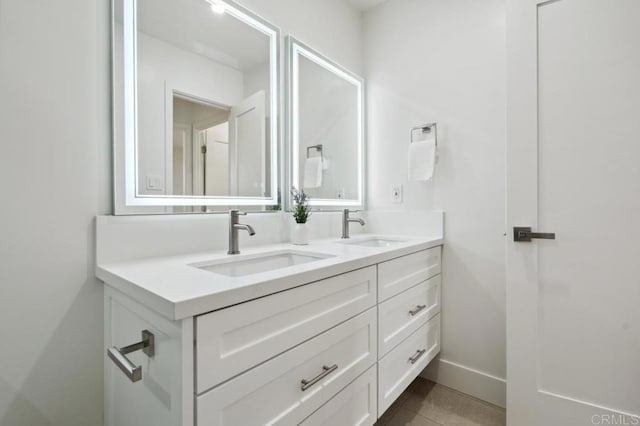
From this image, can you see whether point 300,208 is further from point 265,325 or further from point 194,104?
point 265,325

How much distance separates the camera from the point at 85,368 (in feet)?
3.13

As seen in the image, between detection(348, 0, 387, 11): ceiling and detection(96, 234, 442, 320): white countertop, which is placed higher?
detection(348, 0, 387, 11): ceiling

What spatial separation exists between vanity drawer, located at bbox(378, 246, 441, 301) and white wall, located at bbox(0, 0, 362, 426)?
1024 mm

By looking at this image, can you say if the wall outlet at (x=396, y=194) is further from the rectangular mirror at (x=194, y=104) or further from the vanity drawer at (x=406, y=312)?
the rectangular mirror at (x=194, y=104)

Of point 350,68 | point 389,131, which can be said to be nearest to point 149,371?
point 389,131

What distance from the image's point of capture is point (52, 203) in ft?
2.94


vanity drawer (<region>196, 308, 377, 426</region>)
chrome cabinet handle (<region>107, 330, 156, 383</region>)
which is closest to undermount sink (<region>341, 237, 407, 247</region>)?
vanity drawer (<region>196, 308, 377, 426</region>)

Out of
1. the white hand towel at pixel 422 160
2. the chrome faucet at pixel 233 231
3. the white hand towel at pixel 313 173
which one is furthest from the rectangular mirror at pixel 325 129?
the chrome faucet at pixel 233 231

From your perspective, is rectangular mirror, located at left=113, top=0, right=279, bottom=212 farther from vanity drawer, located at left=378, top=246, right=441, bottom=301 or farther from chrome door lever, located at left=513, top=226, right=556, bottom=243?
chrome door lever, located at left=513, top=226, right=556, bottom=243

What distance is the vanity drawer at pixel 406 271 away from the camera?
124 cm

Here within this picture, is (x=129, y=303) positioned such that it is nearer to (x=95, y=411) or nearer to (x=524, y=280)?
(x=95, y=411)

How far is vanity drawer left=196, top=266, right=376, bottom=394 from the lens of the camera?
2.11 feet

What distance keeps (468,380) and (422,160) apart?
1.30 meters

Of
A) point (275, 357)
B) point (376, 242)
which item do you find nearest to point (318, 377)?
point (275, 357)
